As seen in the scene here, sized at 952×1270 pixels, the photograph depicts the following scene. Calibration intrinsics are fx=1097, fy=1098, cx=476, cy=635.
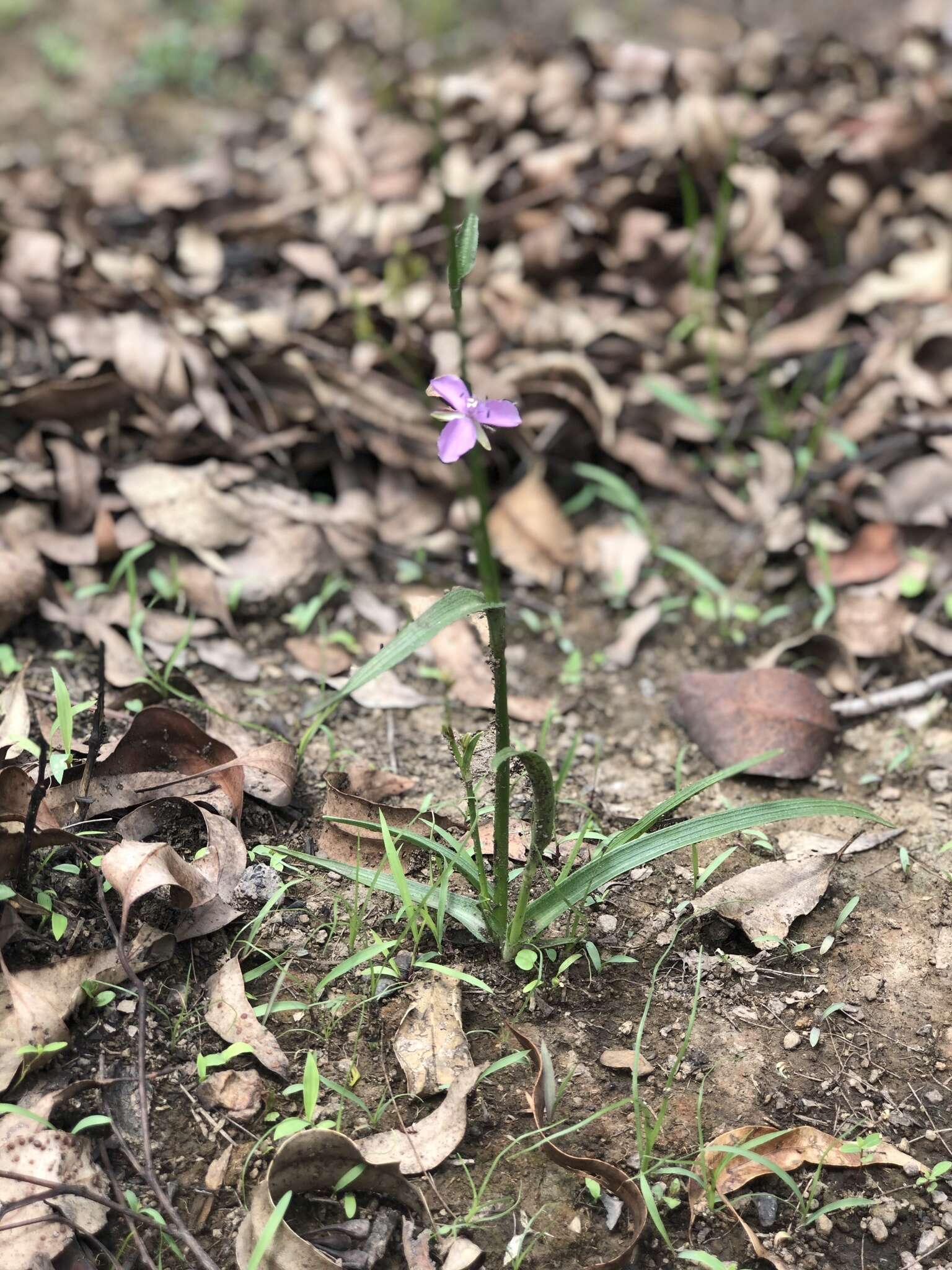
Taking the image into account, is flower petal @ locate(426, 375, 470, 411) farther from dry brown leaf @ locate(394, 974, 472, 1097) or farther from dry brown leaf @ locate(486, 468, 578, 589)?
dry brown leaf @ locate(486, 468, 578, 589)

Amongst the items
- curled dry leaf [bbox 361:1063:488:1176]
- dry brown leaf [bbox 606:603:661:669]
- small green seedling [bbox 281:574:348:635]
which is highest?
small green seedling [bbox 281:574:348:635]

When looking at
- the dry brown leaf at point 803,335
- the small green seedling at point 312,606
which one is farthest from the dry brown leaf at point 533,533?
the dry brown leaf at point 803,335

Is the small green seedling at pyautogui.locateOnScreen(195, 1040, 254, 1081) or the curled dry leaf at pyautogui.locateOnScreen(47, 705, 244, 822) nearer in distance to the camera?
the small green seedling at pyautogui.locateOnScreen(195, 1040, 254, 1081)

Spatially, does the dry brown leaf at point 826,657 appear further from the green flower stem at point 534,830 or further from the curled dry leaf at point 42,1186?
the curled dry leaf at point 42,1186

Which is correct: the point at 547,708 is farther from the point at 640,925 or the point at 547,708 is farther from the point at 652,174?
the point at 652,174

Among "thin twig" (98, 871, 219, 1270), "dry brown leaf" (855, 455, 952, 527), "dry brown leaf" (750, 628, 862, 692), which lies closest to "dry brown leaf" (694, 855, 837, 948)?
"dry brown leaf" (750, 628, 862, 692)

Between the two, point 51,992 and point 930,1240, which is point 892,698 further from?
point 51,992

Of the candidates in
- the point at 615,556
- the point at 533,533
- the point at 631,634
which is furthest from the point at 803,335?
the point at 631,634

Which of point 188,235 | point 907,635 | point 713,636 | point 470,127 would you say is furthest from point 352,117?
point 907,635
